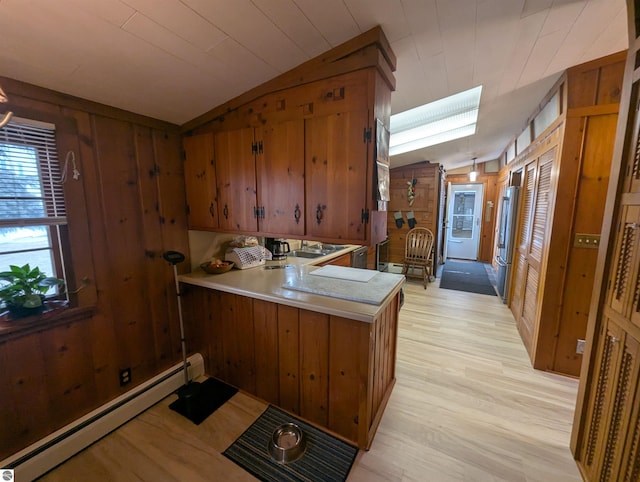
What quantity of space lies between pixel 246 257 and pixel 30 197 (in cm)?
141

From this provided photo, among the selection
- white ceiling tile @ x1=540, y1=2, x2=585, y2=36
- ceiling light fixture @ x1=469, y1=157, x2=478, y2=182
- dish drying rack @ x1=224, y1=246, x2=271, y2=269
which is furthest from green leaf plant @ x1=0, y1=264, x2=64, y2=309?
ceiling light fixture @ x1=469, y1=157, x2=478, y2=182

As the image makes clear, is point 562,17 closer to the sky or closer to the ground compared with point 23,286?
closer to the sky

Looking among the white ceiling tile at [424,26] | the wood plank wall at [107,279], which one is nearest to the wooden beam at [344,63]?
the white ceiling tile at [424,26]

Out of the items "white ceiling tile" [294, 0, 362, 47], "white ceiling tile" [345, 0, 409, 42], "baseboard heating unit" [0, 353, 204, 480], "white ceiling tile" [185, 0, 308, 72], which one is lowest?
"baseboard heating unit" [0, 353, 204, 480]

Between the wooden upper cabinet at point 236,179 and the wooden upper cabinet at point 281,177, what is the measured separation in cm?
7

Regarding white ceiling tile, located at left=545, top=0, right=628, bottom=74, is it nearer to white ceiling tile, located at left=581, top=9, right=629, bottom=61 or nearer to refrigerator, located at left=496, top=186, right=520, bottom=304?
white ceiling tile, located at left=581, top=9, right=629, bottom=61

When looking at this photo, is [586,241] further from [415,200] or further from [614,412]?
[415,200]

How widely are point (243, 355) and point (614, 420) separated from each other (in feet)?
7.12

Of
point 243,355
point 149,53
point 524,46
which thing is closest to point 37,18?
point 149,53

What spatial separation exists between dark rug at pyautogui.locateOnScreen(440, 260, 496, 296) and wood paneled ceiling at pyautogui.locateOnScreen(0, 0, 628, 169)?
11.5 ft

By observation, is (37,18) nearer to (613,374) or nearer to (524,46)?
(524,46)

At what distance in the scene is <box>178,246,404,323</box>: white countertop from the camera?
1.51 meters

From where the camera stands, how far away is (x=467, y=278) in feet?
17.1

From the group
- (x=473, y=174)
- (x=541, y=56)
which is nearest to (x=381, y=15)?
(x=541, y=56)
